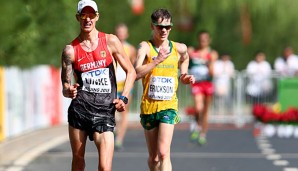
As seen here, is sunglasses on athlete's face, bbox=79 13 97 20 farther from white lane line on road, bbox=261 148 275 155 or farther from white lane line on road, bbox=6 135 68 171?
white lane line on road, bbox=261 148 275 155

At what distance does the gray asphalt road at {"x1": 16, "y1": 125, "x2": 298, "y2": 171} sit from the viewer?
15898 millimetres

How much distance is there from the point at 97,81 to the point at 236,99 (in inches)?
826

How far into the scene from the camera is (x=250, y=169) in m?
15.5

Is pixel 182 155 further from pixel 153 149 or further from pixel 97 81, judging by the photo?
pixel 97 81

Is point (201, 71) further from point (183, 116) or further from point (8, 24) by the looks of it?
point (183, 116)

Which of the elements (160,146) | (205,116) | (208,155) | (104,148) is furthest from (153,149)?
(205,116)

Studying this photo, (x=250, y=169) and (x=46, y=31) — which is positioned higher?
(x=46, y=31)

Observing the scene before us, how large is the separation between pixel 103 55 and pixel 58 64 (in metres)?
23.9

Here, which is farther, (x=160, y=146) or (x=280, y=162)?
(x=280, y=162)

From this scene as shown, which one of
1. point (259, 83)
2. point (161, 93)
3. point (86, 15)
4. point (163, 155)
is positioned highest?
point (86, 15)

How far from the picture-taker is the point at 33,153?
1844cm

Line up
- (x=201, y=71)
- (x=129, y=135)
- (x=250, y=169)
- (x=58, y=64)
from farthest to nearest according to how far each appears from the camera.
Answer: (x=58, y=64)
(x=129, y=135)
(x=201, y=71)
(x=250, y=169)

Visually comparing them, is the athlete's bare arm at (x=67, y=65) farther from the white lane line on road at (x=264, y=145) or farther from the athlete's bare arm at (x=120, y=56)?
the white lane line on road at (x=264, y=145)

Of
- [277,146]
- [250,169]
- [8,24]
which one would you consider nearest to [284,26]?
[8,24]
